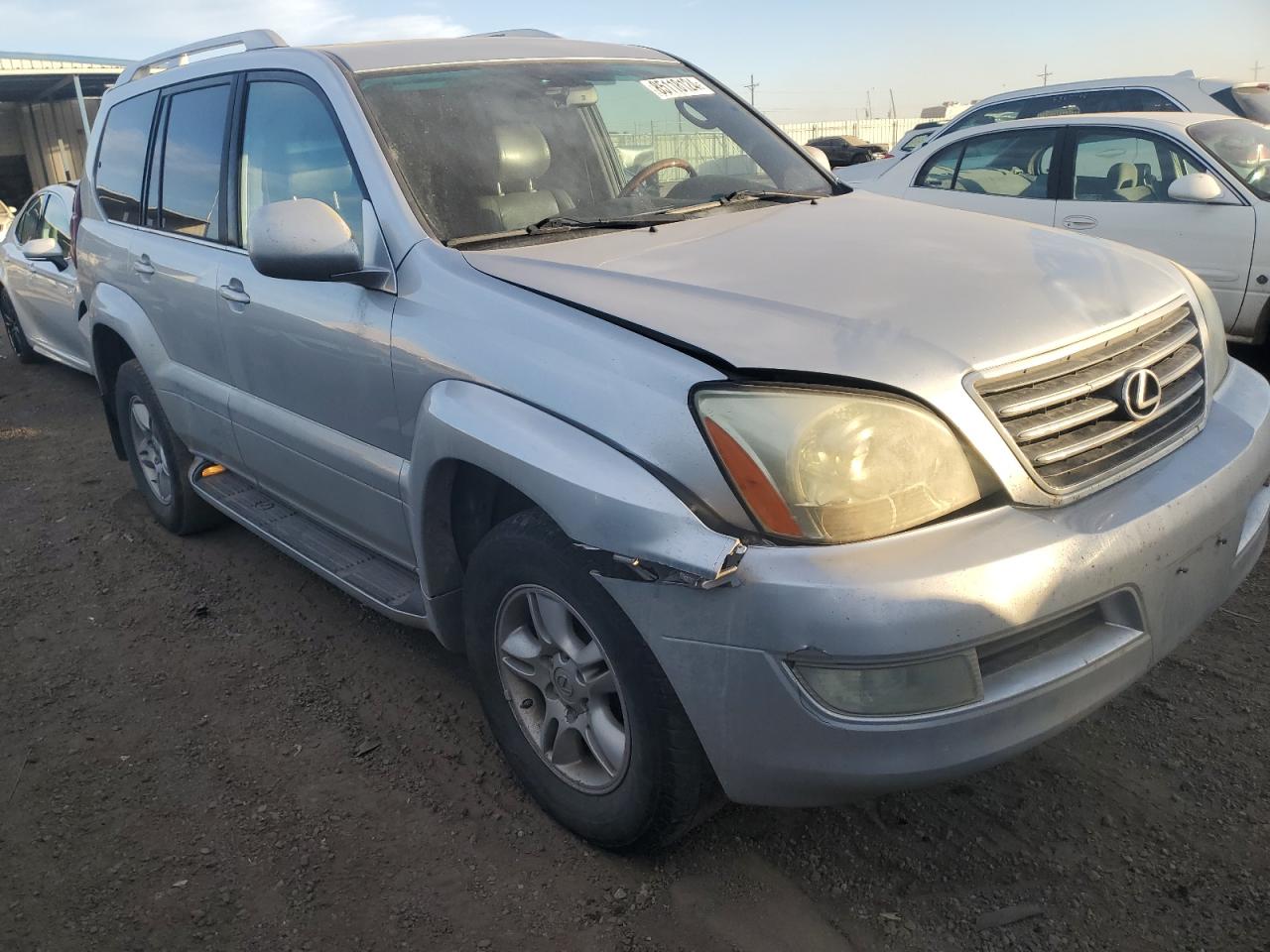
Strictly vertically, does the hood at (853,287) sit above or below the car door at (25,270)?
above

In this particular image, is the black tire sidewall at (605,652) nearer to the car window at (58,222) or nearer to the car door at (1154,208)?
the car door at (1154,208)

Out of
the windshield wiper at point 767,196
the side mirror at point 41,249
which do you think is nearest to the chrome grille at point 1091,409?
the windshield wiper at point 767,196

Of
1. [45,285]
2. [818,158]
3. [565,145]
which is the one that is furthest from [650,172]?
[45,285]

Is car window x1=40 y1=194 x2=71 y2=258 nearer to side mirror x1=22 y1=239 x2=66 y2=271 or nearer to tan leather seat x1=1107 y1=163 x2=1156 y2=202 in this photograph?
side mirror x1=22 y1=239 x2=66 y2=271

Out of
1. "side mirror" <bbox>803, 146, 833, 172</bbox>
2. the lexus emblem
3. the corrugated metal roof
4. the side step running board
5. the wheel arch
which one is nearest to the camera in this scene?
the wheel arch

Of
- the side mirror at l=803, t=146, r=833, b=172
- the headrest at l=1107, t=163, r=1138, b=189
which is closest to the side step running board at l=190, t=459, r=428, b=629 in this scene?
the side mirror at l=803, t=146, r=833, b=172

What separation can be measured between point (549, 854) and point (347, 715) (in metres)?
0.98

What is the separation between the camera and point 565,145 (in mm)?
3053

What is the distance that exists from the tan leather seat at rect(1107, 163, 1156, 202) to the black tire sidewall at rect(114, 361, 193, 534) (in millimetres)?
5404

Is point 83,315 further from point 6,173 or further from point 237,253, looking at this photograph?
point 6,173

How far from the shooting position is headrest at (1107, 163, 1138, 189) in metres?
6.02

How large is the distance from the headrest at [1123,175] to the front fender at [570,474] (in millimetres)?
5237

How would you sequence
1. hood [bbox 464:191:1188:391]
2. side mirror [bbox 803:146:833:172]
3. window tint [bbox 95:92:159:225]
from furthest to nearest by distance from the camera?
window tint [bbox 95:92:159:225], side mirror [bbox 803:146:833:172], hood [bbox 464:191:1188:391]

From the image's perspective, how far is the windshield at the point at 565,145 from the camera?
2771 mm
